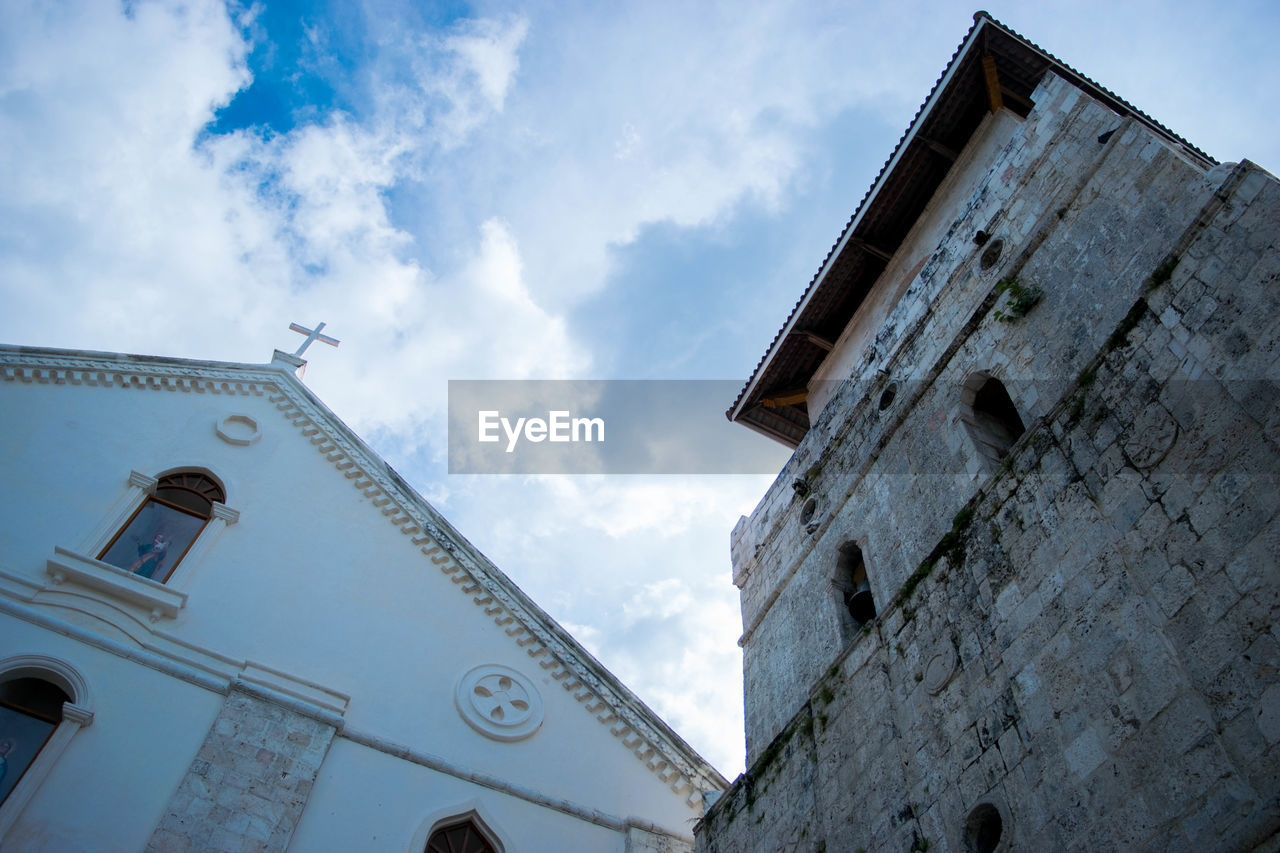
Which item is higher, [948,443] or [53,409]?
[53,409]

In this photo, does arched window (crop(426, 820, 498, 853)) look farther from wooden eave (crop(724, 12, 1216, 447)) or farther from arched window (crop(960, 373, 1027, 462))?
wooden eave (crop(724, 12, 1216, 447))

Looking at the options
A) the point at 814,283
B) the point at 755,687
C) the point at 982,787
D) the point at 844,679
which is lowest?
the point at 982,787

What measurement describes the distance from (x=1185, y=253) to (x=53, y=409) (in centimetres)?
1251

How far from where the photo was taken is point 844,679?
8.08 metres

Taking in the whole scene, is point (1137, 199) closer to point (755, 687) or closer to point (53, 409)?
point (755, 687)

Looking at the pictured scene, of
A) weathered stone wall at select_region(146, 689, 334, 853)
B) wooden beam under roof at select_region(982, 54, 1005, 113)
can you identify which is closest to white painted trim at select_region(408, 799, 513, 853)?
weathered stone wall at select_region(146, 689, 334, 853)

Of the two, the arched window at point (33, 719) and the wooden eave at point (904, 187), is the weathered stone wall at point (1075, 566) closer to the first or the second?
the wooden eave at point (904, 187)

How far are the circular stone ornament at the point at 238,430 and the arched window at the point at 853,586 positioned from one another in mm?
8368

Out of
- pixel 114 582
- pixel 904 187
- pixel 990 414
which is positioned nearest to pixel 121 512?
pixel 114 582

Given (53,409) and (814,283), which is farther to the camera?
(814,283)

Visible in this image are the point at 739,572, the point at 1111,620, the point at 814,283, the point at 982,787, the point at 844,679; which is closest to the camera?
the point at 1111,620

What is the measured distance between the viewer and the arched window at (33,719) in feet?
27.5

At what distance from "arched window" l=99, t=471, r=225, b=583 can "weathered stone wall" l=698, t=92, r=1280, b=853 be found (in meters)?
6.90

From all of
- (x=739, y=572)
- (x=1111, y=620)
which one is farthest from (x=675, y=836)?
(x=1111, y=620)
